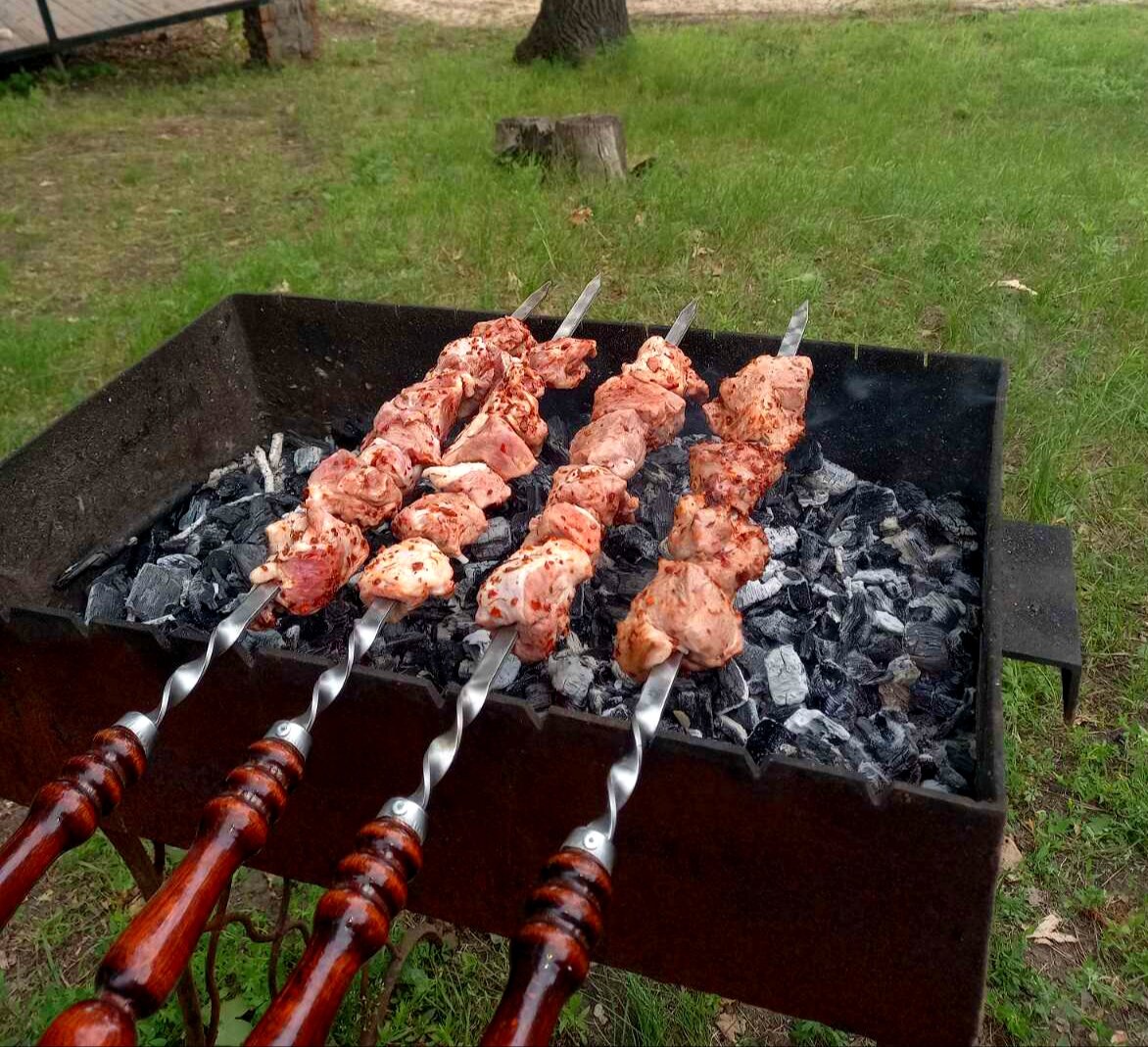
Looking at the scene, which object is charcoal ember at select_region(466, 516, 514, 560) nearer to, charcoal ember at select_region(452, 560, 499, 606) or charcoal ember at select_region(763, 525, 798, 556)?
charcoal ember at select_region(452, 560, 499, 606)

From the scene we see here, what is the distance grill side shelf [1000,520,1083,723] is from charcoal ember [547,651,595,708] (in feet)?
2.77

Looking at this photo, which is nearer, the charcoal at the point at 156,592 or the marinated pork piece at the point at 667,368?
the charcoal at the point at 156,592

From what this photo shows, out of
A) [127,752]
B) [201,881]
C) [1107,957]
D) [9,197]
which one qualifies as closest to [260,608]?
[127,752]

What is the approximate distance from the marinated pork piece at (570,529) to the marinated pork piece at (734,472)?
1.05 feet

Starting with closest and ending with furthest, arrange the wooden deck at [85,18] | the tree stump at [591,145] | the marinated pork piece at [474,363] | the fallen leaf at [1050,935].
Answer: the fallen leaf at [1050,935] < the marinated pork piece at [474,363] < the tree stump at [591,145] < the wooden deck at [85,18]

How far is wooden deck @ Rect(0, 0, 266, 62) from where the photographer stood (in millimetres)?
8531

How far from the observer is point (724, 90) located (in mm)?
8047

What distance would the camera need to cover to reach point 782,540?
7.81ft

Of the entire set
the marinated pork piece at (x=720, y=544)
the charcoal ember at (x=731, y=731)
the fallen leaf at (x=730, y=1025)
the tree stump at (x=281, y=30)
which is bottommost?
the fallen leaf at (x=730, y=1025)

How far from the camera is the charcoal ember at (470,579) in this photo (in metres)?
2.19

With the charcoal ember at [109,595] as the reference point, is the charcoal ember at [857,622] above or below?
below

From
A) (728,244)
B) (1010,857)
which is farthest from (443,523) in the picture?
(728,244)

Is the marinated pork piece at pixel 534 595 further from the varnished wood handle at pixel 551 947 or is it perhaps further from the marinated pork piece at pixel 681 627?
the varnished wood handle at pixel 551 947

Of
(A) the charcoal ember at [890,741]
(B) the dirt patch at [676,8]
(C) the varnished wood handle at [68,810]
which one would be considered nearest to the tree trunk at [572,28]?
(B) the dirt patch at [676,8]
